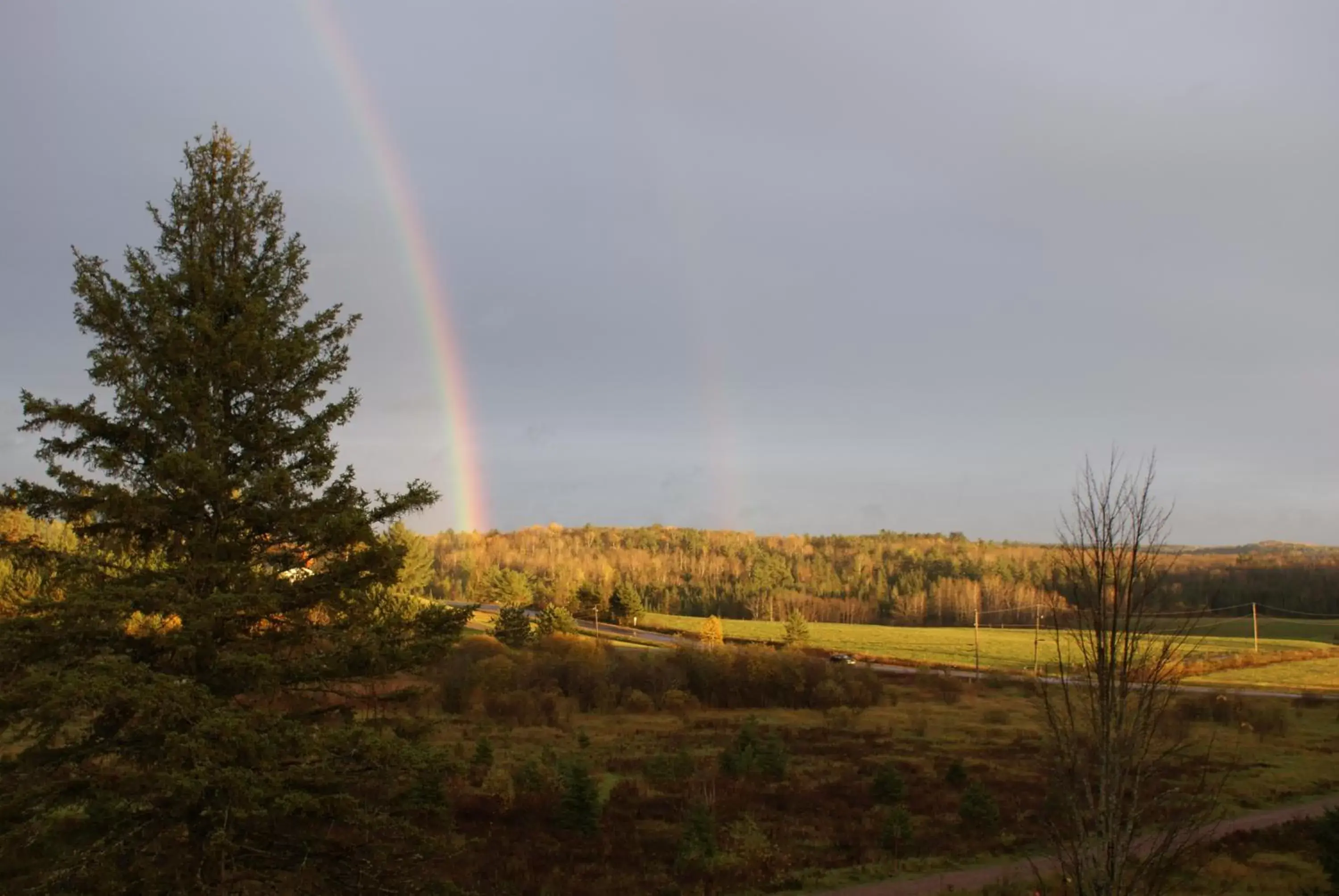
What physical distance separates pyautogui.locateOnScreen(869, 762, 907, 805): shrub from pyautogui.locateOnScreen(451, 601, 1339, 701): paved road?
5268 millimetres

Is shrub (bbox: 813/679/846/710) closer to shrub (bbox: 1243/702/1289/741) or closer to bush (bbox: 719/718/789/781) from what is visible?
bush (bbox: 719/718/789/781)

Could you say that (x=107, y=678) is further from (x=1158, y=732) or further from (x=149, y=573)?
(x=1158, y=732)

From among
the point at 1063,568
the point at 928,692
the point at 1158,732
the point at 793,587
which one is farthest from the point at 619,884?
the point at 793,587

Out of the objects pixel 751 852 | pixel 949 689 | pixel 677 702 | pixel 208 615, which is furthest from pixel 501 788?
pixel 949 689

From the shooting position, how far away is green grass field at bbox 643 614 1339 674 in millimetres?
79188

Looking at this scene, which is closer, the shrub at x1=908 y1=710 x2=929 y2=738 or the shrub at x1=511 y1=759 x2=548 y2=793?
the shrub at x1=511 y1=759 x2=548 y2=793

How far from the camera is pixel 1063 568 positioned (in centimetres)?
794

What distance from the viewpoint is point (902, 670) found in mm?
69562

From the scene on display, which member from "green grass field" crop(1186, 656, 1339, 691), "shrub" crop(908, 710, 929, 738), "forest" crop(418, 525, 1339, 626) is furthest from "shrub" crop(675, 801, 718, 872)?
"forest" crop(418, 525, 1339, 626)

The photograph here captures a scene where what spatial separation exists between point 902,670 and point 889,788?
45.7 m

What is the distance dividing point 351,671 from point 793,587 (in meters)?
163

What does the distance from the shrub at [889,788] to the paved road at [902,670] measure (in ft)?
17.3

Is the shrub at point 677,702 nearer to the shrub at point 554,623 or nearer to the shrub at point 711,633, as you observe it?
the shrub at point 554,623

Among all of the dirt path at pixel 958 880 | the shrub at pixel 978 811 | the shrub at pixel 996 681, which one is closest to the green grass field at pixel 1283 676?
the shrub at pixel 996 681
